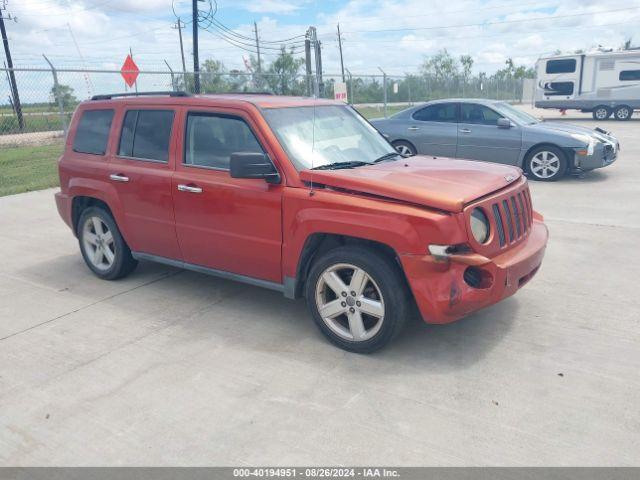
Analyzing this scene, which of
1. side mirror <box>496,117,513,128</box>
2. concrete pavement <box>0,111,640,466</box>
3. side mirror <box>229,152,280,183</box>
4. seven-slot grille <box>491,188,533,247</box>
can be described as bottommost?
concrete pavement <box>0,111,640,466</box>

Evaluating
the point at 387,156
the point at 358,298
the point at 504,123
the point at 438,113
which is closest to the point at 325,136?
the point at 387,156

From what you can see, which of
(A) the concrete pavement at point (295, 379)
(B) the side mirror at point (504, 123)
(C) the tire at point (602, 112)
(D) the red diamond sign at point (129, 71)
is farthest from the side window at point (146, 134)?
(C) the tire at point (602, 112)

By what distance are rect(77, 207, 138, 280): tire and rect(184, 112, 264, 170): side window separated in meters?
1.32

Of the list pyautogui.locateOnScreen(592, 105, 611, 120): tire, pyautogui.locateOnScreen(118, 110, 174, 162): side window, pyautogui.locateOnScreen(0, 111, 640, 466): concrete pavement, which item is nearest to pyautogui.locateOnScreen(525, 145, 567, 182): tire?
pyautogui.locateOnScreen(0, 111, 640, 466): concrete pavement

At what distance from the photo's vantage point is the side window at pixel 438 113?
11.1 m

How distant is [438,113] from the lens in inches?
445

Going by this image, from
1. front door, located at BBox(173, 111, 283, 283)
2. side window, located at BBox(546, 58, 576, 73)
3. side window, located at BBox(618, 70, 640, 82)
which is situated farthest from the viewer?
side window, located at BBox(546, 58, 576, 73)

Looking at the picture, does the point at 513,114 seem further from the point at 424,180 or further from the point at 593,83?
the point at 593,83

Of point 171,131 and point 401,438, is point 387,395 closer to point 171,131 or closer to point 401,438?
point 401,438

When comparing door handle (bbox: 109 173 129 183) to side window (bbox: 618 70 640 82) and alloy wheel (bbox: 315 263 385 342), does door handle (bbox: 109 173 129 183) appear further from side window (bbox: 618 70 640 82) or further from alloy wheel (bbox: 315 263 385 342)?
side window (bbox: 618 70 640 82)

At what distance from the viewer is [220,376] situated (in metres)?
3.68

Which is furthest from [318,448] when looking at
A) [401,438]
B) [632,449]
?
[632,449]

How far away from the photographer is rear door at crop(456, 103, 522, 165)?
34.3ft

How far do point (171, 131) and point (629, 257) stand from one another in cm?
477
